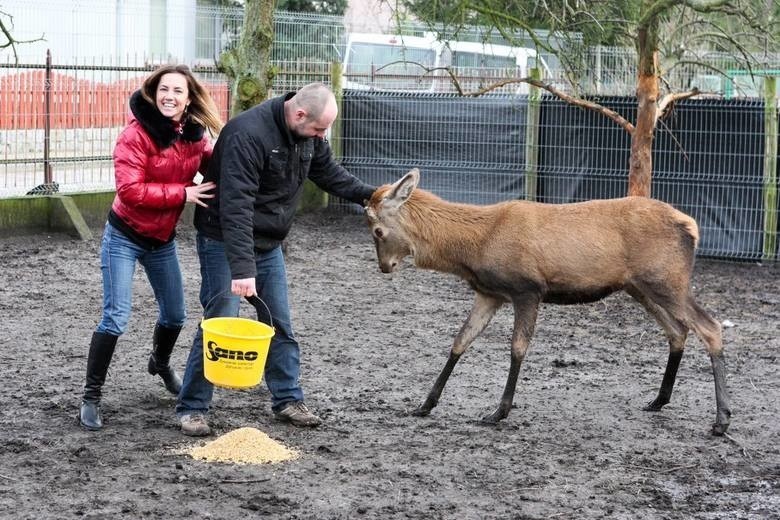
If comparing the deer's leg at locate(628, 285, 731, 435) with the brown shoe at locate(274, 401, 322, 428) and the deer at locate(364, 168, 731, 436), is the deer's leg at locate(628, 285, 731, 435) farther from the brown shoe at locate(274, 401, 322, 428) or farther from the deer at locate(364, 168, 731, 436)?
the brown shoe at locate(274, 401, 322, 428)

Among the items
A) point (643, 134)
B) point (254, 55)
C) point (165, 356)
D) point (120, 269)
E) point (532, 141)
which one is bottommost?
point (165, 356)

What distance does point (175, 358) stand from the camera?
25.3ft

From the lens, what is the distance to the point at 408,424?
6371mm

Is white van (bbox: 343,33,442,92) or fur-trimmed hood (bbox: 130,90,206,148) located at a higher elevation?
white van (bbox: 343,33,442,92)

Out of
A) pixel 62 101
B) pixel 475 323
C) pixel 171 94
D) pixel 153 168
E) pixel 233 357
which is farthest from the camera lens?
pixel 62 101

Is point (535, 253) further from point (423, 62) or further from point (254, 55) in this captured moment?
point (423, 62)

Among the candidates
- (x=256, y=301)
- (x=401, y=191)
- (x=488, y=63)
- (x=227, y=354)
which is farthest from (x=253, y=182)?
(x=488, y=63)

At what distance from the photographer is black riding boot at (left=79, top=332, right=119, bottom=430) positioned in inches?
237

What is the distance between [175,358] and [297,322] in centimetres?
159

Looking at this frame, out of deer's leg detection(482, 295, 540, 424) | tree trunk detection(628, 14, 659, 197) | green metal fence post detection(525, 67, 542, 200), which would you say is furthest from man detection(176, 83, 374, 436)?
green metal fence post detection(525, 67, 542, 200)

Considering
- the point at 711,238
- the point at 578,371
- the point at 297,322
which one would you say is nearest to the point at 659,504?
the point at 578,371

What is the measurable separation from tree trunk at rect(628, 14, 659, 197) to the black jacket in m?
5.24

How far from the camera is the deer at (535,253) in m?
6.57

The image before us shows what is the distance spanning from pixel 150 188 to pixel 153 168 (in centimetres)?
15
